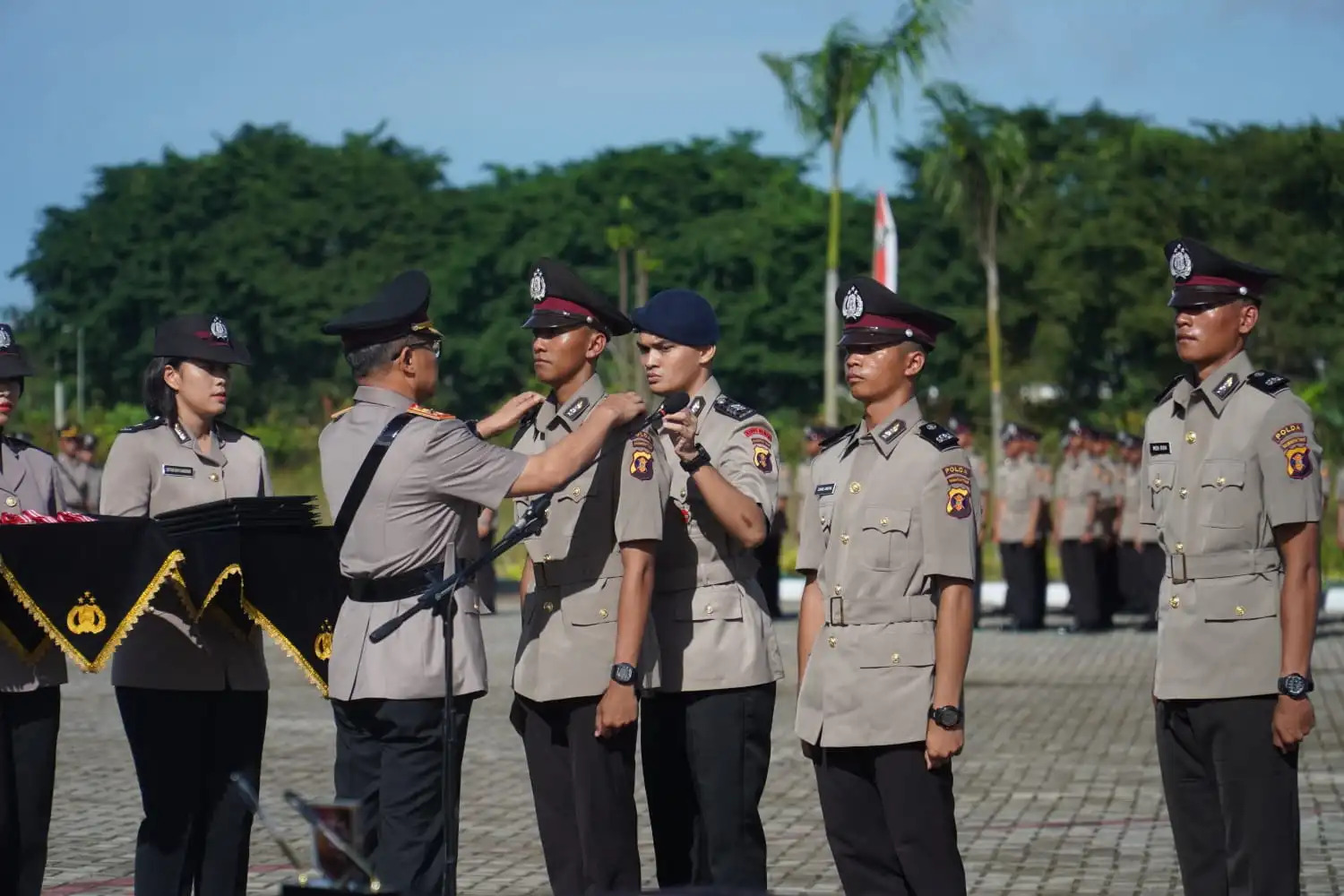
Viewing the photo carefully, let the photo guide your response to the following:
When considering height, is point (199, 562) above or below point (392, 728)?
above

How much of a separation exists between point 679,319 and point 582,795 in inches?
58.3

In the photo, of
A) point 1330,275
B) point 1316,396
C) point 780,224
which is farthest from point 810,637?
point 780,224

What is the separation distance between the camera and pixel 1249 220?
5116 cm

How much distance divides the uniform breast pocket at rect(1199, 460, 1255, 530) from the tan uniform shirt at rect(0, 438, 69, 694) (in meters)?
3.44

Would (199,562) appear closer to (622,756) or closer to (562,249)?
(622,756)

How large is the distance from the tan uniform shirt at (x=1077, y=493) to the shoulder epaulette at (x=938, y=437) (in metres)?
17.7

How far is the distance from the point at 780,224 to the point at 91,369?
24494 millimetres

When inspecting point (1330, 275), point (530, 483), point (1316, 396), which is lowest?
point (530, 483)

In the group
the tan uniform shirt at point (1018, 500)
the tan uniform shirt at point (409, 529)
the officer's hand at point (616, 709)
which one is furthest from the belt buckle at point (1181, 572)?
the tan uniform shirt at point (1018, 500)

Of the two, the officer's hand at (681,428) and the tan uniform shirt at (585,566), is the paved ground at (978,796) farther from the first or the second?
the officer's hand at (681,428)

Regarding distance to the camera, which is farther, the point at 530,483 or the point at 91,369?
the point at 91,369

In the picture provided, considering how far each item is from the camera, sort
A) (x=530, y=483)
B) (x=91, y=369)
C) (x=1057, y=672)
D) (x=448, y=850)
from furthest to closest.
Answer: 1. (x=91, y=369)
2. (x=1057, y=672)
3. (x=530, y=483)
4. (x=448, y=850)

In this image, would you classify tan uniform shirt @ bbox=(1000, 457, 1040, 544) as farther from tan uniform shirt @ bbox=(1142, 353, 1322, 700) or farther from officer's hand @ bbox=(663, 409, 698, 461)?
officer's hand @ bbox=(663, 409, 698, 461)

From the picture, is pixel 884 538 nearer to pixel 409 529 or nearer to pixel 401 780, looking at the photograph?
pixel 409 529
